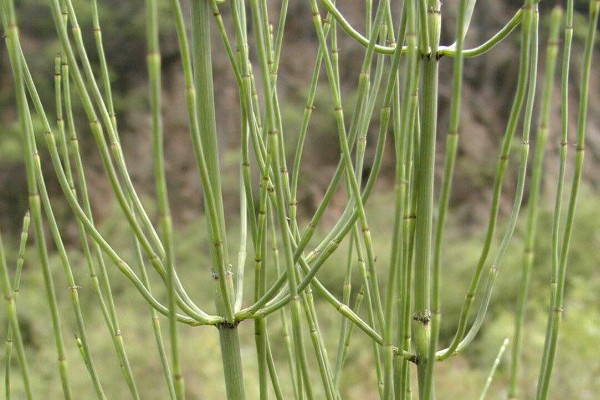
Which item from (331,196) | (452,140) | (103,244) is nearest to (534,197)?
(452,140)

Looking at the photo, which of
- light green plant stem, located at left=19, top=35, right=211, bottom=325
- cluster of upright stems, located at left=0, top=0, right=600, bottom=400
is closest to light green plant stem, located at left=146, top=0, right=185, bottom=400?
cluster of upright stems, located at left=0, top=0, right=600, bottom=400

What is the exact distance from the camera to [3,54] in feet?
13.2

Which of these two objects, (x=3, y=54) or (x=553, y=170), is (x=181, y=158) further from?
(x=553, y=170)

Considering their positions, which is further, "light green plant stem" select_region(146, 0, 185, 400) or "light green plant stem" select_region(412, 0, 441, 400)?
"light green plant stem" select_region(412, 0, 441, 400)

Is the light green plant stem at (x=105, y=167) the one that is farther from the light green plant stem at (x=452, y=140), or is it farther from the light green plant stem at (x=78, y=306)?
the light green plant stem at (x=452, y=140)

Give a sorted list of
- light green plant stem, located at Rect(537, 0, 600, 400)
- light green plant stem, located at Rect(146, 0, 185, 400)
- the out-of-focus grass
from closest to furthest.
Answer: light green plant stem, located at Rect(146, 0, 185, 400) → light green plant stem, located at Rect(537, 0, 600, 400) → the out-of-focus grass

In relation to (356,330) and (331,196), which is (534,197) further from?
(356,330)

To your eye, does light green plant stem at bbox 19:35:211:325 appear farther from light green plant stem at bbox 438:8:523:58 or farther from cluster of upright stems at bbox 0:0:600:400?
light green plant stem at bbox 438:8:523:58

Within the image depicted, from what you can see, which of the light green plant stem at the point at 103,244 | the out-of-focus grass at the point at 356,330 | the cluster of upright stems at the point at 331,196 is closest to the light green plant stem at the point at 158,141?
the cluster of upright stems at the point at 331,196

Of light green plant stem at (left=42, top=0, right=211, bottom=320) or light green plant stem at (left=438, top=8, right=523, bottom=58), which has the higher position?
light green plant stem at (left=438, top=8, right=523, bottom=58)

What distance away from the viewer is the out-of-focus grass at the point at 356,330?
260 cm

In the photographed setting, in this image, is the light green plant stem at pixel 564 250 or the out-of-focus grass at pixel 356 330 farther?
the out-of-focus grass at pixel 356 330

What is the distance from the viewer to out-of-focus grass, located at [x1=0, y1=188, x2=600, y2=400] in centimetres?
260

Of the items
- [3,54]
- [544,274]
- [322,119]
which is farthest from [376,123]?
[3,54]
